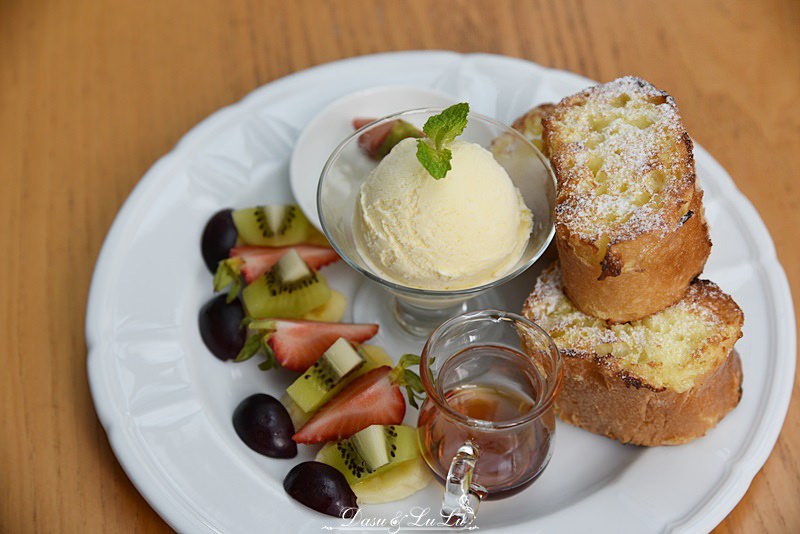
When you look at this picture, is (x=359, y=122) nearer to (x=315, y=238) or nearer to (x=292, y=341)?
(x=315, y=238)

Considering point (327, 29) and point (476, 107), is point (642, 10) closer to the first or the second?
point (476, 107)

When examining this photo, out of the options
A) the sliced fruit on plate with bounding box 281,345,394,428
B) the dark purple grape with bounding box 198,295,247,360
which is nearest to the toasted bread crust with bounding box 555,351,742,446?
the sliced fruit on plate with bounding box 281,345,394,428

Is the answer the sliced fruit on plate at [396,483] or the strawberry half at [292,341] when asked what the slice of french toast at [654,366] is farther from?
the strawberry half at [292,341]

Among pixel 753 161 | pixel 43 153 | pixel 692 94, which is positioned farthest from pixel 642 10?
pixel 43 153

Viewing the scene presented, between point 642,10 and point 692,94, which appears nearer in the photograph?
point 692,94

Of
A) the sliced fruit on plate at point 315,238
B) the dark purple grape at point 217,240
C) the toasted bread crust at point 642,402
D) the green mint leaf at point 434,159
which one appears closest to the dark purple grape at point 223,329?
the dark purple grape at point 217,240

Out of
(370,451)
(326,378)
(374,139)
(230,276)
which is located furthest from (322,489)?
(374,139)

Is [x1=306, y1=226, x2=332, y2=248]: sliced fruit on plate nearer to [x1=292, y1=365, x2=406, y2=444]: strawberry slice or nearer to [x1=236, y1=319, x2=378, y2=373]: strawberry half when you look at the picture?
[x1=236, y1=319, x2=378, y2=373]: strawberry half
